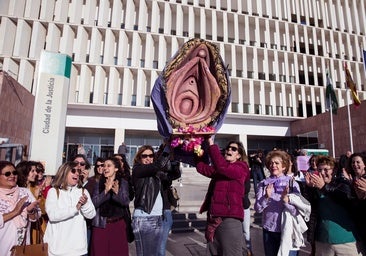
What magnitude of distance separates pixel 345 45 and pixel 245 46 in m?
12.5

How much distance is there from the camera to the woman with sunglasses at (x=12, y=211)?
2781 mm

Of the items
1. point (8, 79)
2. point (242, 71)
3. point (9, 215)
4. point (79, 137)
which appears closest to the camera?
point (9, 215)

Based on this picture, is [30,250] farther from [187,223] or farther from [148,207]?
[187,223]

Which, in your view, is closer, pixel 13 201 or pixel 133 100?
pixel 13 201

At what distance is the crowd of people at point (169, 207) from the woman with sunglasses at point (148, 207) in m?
0.01

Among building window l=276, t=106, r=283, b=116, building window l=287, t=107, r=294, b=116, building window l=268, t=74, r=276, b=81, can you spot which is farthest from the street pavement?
building window l=268, t=74, r=276, b=81

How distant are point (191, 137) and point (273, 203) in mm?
1352

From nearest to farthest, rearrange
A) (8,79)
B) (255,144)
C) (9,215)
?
(9,215) < (8,79) < (255,144)

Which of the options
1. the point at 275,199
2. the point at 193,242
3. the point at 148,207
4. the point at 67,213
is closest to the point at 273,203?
the point at 275,199

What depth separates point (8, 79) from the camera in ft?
47.1

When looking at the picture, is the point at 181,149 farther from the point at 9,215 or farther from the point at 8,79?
the point at 8,79

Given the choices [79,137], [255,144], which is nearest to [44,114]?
[79,137]

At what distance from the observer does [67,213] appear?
278 centimetres

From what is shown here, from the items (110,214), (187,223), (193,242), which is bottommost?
(193,242)
